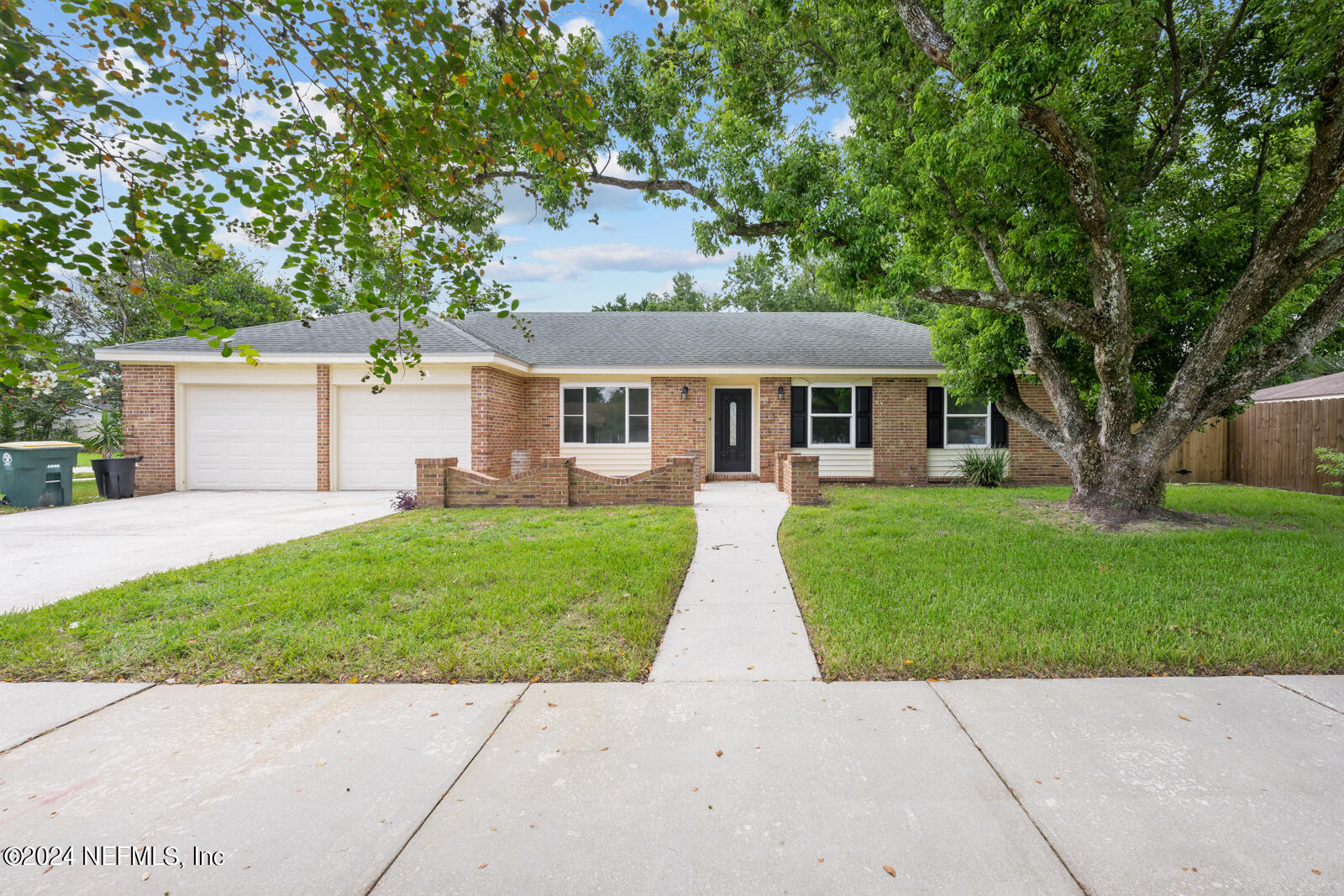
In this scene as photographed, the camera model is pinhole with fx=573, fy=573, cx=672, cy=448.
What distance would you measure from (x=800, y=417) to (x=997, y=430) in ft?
14.7

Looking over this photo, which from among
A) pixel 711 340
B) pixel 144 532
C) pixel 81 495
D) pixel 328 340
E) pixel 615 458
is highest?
pixel 711 340

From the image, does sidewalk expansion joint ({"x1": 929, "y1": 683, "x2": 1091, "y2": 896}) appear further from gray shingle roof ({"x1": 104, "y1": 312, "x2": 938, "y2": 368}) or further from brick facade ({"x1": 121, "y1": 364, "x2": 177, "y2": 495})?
brick facade ({"x1": 121, "y1": 364, "x2": 177, "y2": 495})

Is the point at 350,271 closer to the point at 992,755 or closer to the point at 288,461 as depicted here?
the point at 992,755

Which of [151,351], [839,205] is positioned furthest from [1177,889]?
[151,351]

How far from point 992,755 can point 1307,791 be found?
1.13 m

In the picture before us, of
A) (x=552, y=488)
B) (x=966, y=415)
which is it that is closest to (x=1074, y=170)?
(x=966, y=415)

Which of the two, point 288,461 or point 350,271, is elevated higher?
point 350,271

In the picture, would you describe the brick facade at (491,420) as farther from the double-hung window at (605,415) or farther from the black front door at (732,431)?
the black front door at (732,431)

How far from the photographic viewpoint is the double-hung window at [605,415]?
13.3 m

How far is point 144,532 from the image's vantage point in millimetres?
7391

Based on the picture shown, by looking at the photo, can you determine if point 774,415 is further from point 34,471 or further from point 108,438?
point 108,438

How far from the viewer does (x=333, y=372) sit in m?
11.7

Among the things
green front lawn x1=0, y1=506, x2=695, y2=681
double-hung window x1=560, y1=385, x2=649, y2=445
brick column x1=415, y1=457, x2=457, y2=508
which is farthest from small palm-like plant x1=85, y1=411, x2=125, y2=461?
green front lawn x1=0, y1=506, x2=695, y2=681

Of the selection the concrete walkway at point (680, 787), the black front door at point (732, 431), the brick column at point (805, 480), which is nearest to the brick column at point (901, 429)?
the black front door at point (732, 431)
